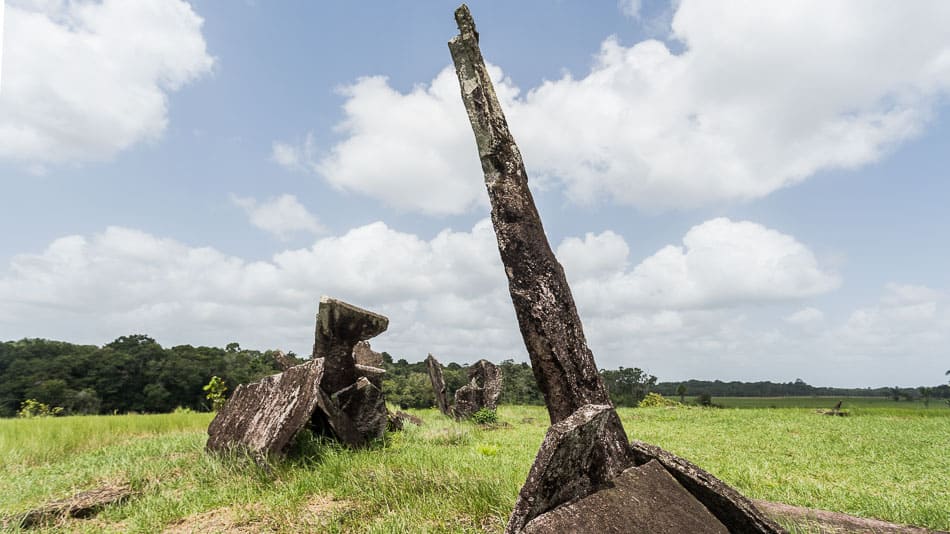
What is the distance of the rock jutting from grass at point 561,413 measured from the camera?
338 centimetres

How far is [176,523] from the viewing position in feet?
17.3

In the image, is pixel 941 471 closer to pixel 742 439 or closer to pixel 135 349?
pixel 742 439

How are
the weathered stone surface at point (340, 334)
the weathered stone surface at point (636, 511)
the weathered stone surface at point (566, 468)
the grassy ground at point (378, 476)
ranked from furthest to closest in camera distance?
1. the weathered stone surface at point (340, 334)
2. the grassy ground at point (378, 476)
3. the weathered stone surface at point (566, 468)
4. the weathered stone surface at point (636, 511)

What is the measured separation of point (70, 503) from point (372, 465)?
3.39 meters

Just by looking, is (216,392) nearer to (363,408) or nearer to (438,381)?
(438,381)

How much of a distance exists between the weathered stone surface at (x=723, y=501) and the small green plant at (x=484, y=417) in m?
12.8

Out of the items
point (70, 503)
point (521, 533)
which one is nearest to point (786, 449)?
point (521, 533)

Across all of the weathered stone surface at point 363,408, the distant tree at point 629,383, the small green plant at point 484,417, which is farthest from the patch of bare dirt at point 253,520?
the distant tree at point 629,383

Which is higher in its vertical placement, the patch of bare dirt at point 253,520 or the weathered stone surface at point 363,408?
the weathered stone surface at point 363,408

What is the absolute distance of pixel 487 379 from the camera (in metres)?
17.9

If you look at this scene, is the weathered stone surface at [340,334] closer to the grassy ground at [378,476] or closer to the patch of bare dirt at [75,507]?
the grassy ground at [378,476]

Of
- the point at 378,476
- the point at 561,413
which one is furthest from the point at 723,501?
the point at 378,476

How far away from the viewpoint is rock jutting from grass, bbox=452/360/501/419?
17.4 m

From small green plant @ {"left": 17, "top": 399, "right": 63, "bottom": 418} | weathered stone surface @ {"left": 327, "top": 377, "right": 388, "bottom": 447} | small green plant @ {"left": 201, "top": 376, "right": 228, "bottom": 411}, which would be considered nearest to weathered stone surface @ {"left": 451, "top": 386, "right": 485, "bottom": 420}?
small green plant @ {"left": 201, "top": 376, "right": 228, "bottom": 411}
